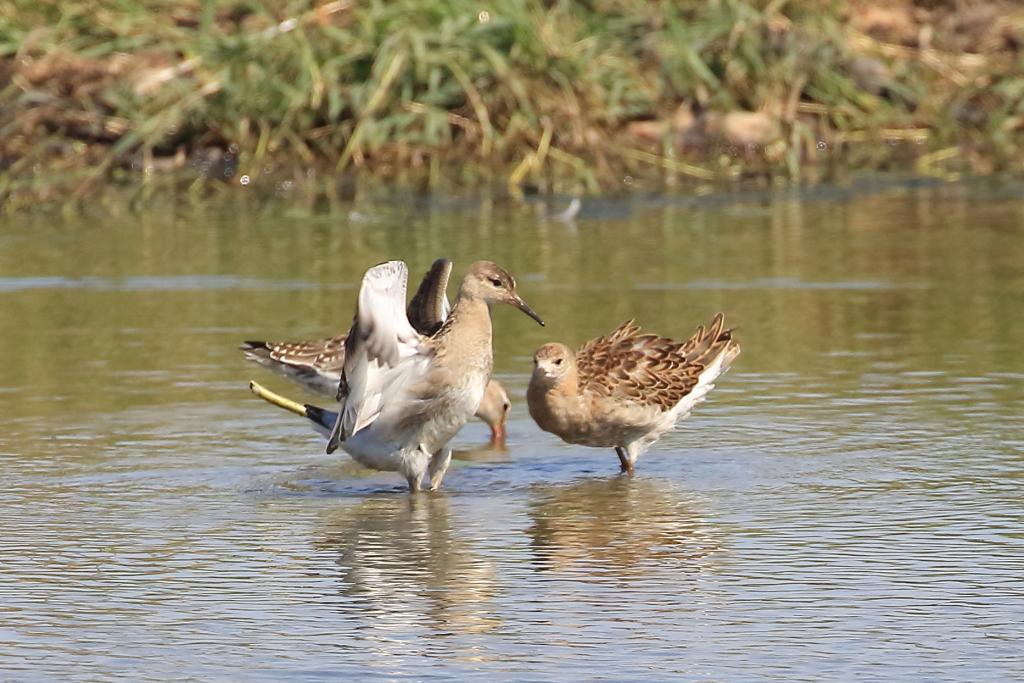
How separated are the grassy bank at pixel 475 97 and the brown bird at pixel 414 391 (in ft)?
28.2

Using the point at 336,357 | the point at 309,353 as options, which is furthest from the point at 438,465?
the point at 309,353

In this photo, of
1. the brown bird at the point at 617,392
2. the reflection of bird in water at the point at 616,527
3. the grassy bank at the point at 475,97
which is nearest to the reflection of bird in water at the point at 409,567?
the reflection of bird in water at the point at 616,527

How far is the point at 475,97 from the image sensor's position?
1606cm

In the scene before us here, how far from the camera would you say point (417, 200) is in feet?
50.4

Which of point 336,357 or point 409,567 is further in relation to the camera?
point 336,357

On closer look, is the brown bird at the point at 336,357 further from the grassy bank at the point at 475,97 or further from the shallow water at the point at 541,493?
the grassy bank at the point at 475,97

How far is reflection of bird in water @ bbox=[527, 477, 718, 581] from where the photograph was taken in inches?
235

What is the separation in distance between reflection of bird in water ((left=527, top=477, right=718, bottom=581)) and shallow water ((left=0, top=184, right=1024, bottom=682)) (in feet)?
0.06

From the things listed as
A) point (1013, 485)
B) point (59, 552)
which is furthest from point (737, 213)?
point (59, 552)

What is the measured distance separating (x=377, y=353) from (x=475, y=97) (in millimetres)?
9545

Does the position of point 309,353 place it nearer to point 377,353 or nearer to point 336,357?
point 336,357

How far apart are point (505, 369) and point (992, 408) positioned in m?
2.41

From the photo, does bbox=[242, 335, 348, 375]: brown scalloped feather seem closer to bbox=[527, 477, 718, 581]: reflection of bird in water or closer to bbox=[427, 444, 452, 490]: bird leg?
bbox=[427, 444, 452, 490]: bird leg

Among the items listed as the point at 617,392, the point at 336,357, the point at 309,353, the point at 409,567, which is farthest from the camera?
the point at 309,353
